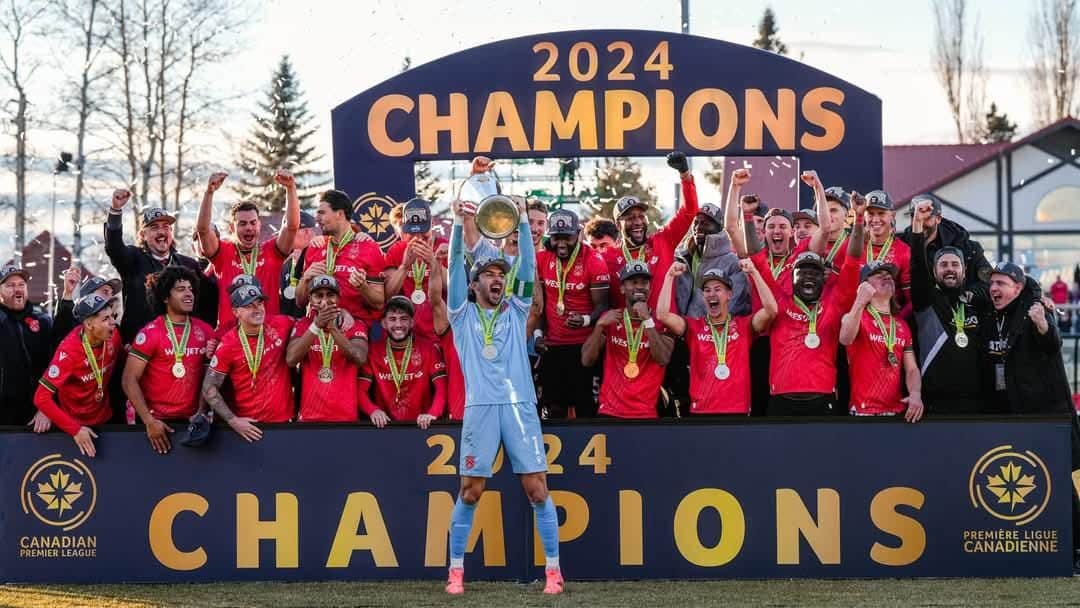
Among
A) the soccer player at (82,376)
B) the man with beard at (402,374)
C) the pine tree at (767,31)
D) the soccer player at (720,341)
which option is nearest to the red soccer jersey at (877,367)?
the soccer player at (720,341)

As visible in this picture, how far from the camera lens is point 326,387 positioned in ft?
31.6

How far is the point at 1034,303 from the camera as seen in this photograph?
9852 mm

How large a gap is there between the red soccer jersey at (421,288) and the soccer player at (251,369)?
3.09 feet

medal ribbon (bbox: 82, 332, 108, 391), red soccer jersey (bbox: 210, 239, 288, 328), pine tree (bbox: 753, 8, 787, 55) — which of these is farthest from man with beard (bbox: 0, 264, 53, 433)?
pine tree (bbox: 753, 8, 787, 55)

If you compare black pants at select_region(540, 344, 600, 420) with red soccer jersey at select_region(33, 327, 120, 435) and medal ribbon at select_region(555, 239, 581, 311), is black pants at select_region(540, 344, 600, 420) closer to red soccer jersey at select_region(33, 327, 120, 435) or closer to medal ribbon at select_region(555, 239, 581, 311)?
medal ribbon at select_region(555, 239, 581, 311)

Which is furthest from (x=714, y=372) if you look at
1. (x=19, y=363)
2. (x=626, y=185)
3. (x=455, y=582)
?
(x=626, y=185)

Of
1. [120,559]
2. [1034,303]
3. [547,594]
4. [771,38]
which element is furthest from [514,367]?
[771,38]

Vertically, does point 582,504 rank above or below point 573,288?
below

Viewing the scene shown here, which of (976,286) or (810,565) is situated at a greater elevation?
(976,286)

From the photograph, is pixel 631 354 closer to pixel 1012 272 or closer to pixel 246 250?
pixel 1012 272

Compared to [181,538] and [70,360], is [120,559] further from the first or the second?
[70,360]

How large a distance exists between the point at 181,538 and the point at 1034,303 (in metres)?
5.71

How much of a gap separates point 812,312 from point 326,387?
3156 millimetres

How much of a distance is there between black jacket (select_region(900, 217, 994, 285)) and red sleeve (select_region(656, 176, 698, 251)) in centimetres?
149
